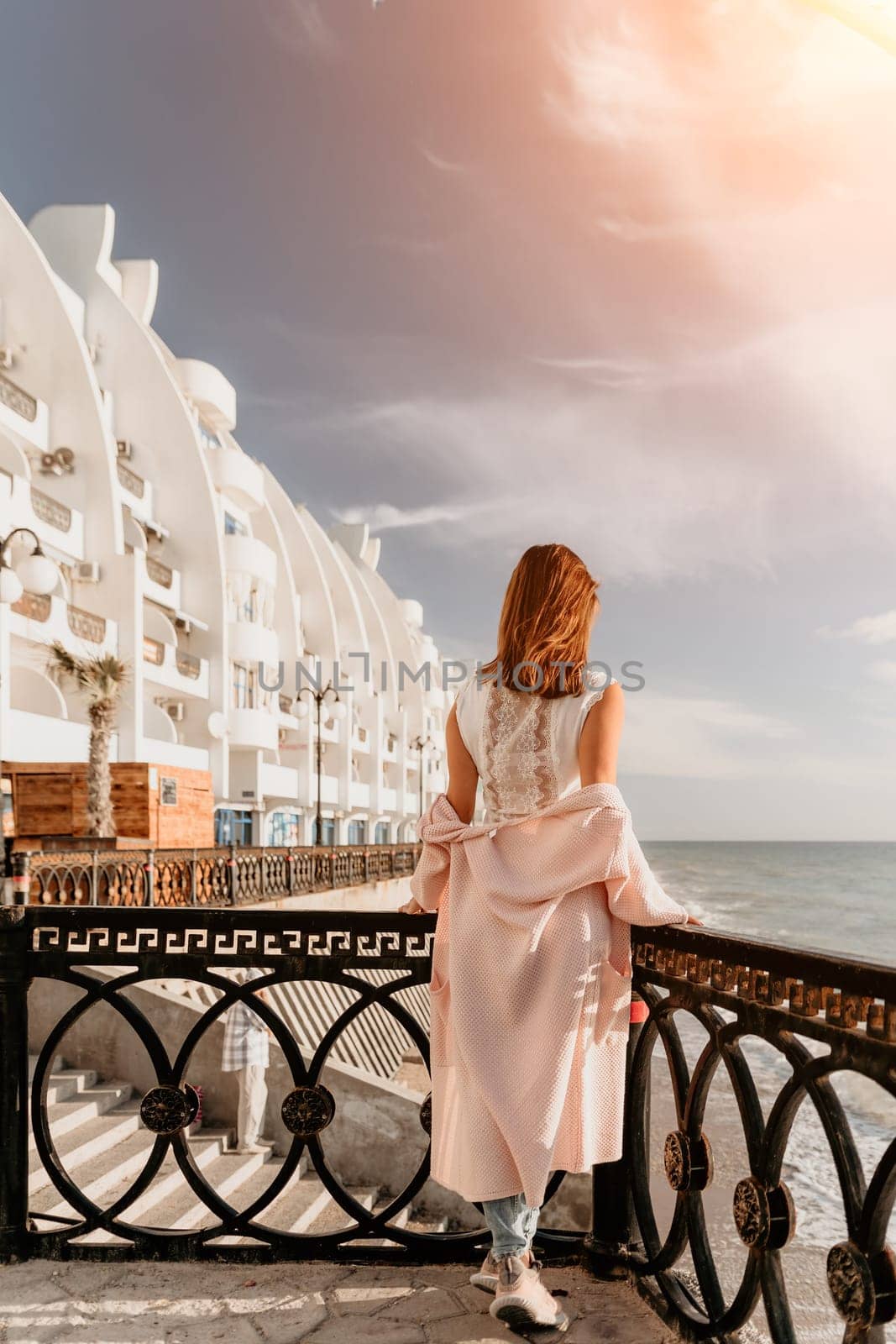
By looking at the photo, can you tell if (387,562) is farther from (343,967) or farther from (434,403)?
(343,967)

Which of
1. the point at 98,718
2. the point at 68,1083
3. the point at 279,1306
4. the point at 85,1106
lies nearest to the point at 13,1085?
the point at 279,1306

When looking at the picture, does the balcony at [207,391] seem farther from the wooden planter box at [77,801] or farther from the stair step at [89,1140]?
the stair step at [89,1140]

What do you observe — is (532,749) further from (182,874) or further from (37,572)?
(182,874)

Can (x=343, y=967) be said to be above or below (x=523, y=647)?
below

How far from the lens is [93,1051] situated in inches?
372

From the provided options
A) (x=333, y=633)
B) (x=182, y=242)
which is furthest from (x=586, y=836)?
(x=182, y=242)

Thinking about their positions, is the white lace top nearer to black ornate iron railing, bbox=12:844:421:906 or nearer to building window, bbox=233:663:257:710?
black ornate iron railing, bbox=12:844:421:906

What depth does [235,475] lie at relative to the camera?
123ft

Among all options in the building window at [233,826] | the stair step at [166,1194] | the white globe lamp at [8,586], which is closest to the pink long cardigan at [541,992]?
the stair step at [166,1194]

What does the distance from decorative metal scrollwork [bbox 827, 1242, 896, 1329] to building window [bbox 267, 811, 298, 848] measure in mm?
39593

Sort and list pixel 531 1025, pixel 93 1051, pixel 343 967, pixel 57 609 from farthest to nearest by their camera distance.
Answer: pixel 57 609
pixel 93 1051
pixel 343 967
pixel 531 1025

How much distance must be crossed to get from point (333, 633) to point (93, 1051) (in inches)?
1545

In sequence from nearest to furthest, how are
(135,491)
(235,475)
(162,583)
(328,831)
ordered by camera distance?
1. (135,491)
2. (162,583)
3. (235,475)
4. (328,831)

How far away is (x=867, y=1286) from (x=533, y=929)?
1.02m
